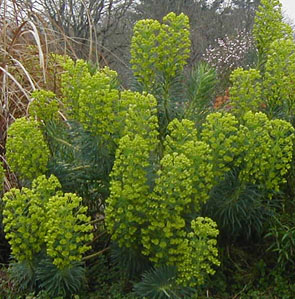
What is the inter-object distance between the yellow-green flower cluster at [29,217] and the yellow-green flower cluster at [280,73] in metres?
1.34

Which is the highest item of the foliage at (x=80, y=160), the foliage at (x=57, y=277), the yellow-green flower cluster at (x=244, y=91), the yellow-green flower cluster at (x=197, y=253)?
the yellow-green flower cluster at (x=244, y=91)

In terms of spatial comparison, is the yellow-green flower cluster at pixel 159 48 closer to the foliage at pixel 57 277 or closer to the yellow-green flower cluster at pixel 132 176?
the yellow-green flower cluster at pixel 132 176

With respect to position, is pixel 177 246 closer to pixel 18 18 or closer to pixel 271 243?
pixel 271 243

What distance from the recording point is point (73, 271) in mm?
2598

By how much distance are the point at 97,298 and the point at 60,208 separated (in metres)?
0.71

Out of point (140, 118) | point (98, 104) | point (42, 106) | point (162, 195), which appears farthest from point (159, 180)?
point (42, 106)

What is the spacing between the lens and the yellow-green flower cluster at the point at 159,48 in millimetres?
2748

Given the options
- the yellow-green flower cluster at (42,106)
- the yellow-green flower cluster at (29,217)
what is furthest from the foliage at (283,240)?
the yellow-green flower cluster at (42,106)

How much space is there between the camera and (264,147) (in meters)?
2.47

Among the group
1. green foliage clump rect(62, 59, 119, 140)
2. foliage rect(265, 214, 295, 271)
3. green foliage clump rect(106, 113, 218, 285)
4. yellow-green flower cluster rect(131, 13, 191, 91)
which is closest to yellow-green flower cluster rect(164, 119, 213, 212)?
green foliage clump rect(106, 113, 218, 285)

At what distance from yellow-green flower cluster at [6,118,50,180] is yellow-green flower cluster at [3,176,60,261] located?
147mm

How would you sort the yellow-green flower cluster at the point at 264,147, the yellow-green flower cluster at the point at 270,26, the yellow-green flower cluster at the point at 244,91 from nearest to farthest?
the yellow-green flower cluster at the point at 264,147
the yellow-green flower cluster at the point at 244,91
the yellow-green flower cluster at the point at 270,26

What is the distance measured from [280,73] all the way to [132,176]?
3.57 ft

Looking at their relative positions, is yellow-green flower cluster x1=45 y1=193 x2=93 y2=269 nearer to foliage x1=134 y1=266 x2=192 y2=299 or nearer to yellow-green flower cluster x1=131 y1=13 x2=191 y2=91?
foliage x1=134 y1=266 x2=192 y2=299
